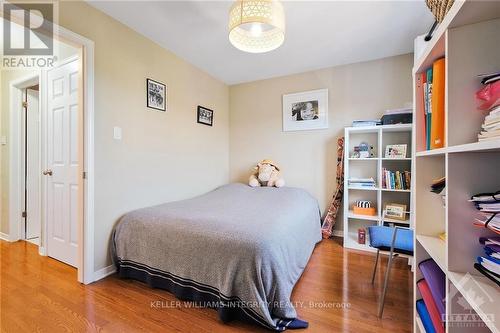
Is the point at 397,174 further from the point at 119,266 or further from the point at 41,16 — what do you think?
the point at 41,16

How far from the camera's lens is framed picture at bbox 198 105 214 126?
306 centimetres

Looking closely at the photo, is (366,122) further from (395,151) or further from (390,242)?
(390,242)

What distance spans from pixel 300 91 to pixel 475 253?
2.90 meters

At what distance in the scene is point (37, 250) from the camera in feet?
8.04

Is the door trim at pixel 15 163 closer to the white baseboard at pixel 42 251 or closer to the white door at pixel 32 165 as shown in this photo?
the white door at pixel 32 165

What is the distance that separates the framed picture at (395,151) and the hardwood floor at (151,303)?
45.5 inches

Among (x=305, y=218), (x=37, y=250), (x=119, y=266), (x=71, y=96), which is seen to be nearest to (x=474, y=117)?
(x=305, y=218)

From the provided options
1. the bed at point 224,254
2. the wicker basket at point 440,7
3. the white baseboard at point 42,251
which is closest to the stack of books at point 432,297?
the bed at point 224,254

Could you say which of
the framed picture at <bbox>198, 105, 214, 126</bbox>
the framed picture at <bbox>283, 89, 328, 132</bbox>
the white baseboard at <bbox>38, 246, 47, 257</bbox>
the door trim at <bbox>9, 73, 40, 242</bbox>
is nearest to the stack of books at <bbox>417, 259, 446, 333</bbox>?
the framed picture at <bbox>283, 89, 328, 132</bbox>

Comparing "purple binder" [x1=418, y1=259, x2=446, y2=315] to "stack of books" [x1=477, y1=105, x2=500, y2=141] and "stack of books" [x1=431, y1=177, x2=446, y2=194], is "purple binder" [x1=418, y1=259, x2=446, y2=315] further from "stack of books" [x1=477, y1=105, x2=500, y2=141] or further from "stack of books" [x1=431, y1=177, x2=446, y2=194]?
"stack of books" [x1=477, y1=105, x2=500, y2=141]

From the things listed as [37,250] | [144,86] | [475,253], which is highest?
[144,86]

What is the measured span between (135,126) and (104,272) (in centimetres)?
138

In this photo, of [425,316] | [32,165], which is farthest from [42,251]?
[425,316]

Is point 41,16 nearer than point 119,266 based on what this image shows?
Yes
